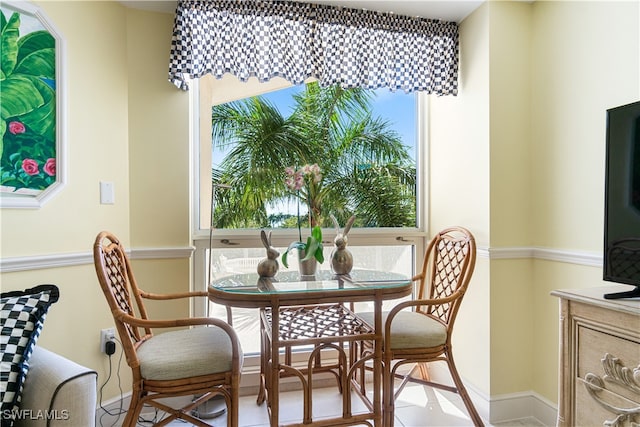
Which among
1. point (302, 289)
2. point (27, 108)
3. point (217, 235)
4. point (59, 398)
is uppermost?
point (27, 108)

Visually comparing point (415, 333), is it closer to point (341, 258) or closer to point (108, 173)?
point (341, 258)

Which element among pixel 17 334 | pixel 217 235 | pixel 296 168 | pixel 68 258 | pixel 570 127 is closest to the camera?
pixel 17 334

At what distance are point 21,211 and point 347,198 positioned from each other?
5.97 feet

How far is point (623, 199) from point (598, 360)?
0.56 metres

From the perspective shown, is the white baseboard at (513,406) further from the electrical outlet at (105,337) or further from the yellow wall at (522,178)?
the electrical outlet at (105,337)

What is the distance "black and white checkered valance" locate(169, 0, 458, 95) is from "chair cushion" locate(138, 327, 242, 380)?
55.3 inches

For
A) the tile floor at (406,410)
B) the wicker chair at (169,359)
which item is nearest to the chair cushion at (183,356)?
the wicker chair at (169,359)

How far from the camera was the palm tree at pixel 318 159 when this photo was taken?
246 centimetres

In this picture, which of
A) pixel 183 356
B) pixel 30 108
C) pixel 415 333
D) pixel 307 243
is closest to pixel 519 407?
pixel 415 333

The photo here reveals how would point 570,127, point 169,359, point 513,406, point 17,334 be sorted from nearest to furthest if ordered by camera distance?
point 17,334 < point 169,359 < point 570,127 < point 513,406

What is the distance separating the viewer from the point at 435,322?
204 cm

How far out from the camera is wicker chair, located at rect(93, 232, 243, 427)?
150 cm

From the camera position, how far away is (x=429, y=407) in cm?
224

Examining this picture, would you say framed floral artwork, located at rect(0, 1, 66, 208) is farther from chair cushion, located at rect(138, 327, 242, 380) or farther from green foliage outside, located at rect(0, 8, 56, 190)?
chair cushion, located at rect(138, 327, 242, 380)
